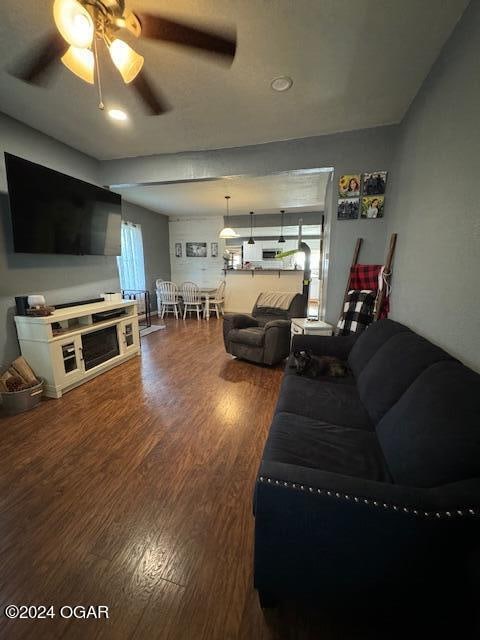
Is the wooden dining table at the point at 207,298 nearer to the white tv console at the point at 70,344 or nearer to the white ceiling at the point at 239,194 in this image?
the white ceiling at the point at 239,194

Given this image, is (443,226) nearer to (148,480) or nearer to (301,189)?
(148,480)

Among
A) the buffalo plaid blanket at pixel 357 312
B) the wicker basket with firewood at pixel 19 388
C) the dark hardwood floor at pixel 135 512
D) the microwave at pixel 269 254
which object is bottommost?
the dark hardwood floor at pixel 135 512

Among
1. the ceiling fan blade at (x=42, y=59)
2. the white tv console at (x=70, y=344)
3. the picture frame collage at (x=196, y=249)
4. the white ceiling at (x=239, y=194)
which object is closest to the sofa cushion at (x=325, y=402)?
the white tv console at (x=70, y=344)

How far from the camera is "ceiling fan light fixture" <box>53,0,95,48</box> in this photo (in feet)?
3.29

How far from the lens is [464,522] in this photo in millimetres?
643

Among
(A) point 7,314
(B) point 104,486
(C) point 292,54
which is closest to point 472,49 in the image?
(C) point 292,54

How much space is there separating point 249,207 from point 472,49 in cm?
485

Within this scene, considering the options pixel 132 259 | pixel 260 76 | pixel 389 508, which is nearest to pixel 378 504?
pixel 389 508

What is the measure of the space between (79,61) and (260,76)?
114cm

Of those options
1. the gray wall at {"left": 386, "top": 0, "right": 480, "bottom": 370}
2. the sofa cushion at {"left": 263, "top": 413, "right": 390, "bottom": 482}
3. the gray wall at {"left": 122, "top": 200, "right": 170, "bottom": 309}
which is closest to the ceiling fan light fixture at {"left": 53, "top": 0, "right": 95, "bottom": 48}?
the gray wall at {"left": 386, "top": 0, "right": 480, "bottom": 370}

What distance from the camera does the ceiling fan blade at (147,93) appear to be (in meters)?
1.56

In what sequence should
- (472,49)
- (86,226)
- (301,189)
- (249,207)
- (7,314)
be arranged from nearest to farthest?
(472,49) → (7,314) → (86,226) → (301,189) → (249,207)

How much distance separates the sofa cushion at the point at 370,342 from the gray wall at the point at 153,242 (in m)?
5.07

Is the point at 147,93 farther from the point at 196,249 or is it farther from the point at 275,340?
the point at 196,249
